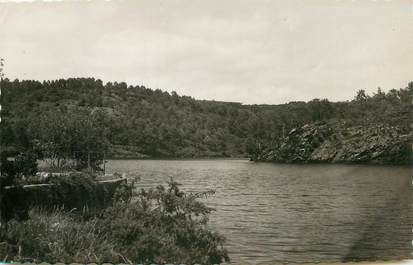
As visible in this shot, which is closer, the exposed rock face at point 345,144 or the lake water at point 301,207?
the lake water at point 301,207

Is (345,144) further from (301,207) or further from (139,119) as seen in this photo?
(139,119)

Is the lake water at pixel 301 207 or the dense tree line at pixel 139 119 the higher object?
the dense tree line at pixel 139 119

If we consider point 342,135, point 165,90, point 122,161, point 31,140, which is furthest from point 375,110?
point 31,140

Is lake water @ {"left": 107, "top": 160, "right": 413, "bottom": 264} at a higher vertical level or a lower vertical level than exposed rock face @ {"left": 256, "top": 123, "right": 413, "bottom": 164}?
lower

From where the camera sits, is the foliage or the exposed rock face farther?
the exposed rock face

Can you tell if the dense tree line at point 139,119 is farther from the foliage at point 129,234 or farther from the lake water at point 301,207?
the foliage at point 129,234

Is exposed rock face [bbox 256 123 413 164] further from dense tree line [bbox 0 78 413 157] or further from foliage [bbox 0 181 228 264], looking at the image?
foliage [bbox 0 181 228 264]
